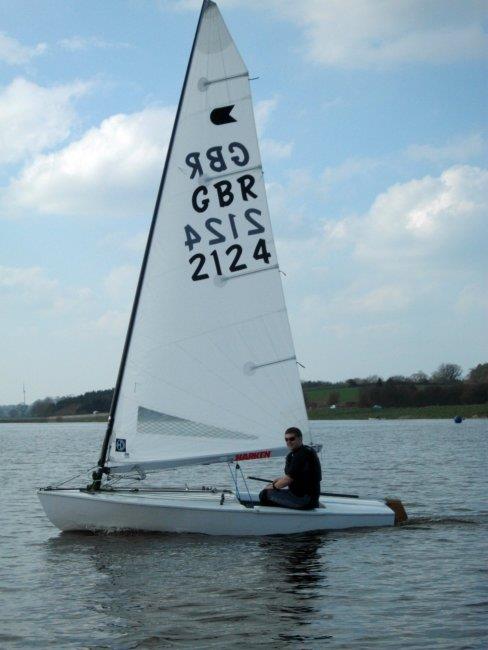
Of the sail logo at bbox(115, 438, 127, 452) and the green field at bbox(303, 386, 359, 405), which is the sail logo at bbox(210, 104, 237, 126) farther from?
the green field at bbox(303, 386, 359, 405)

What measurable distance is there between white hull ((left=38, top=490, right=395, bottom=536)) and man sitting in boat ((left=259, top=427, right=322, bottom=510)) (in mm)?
161

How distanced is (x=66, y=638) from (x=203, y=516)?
199 inches

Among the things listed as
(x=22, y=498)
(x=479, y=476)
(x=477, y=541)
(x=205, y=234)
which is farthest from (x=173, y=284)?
(x=479, y=476)

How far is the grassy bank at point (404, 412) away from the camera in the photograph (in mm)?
114500

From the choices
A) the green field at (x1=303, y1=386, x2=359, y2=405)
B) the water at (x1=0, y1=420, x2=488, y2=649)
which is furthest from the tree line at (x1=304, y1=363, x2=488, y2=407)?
the water at (x1=0, y1=420, x2=488, y2=649)

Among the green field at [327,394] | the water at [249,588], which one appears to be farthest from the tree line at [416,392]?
the water at [249,588]

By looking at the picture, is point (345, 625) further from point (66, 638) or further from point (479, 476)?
point (479, 476)

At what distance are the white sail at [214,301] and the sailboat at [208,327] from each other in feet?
0.05

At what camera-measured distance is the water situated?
29.6 feet

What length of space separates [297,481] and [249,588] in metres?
2.97

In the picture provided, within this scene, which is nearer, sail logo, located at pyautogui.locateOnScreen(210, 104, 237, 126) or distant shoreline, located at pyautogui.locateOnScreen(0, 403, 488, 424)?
sail logo, located at pyautogui.locateOnScreen(210, 104, 237, 126)

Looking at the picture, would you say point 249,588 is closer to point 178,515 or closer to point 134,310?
point 178,515

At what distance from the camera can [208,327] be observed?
1455cm

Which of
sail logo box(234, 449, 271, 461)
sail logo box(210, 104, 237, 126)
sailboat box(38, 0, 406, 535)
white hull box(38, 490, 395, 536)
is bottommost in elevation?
white hull box(38, 490, 395, 536)
